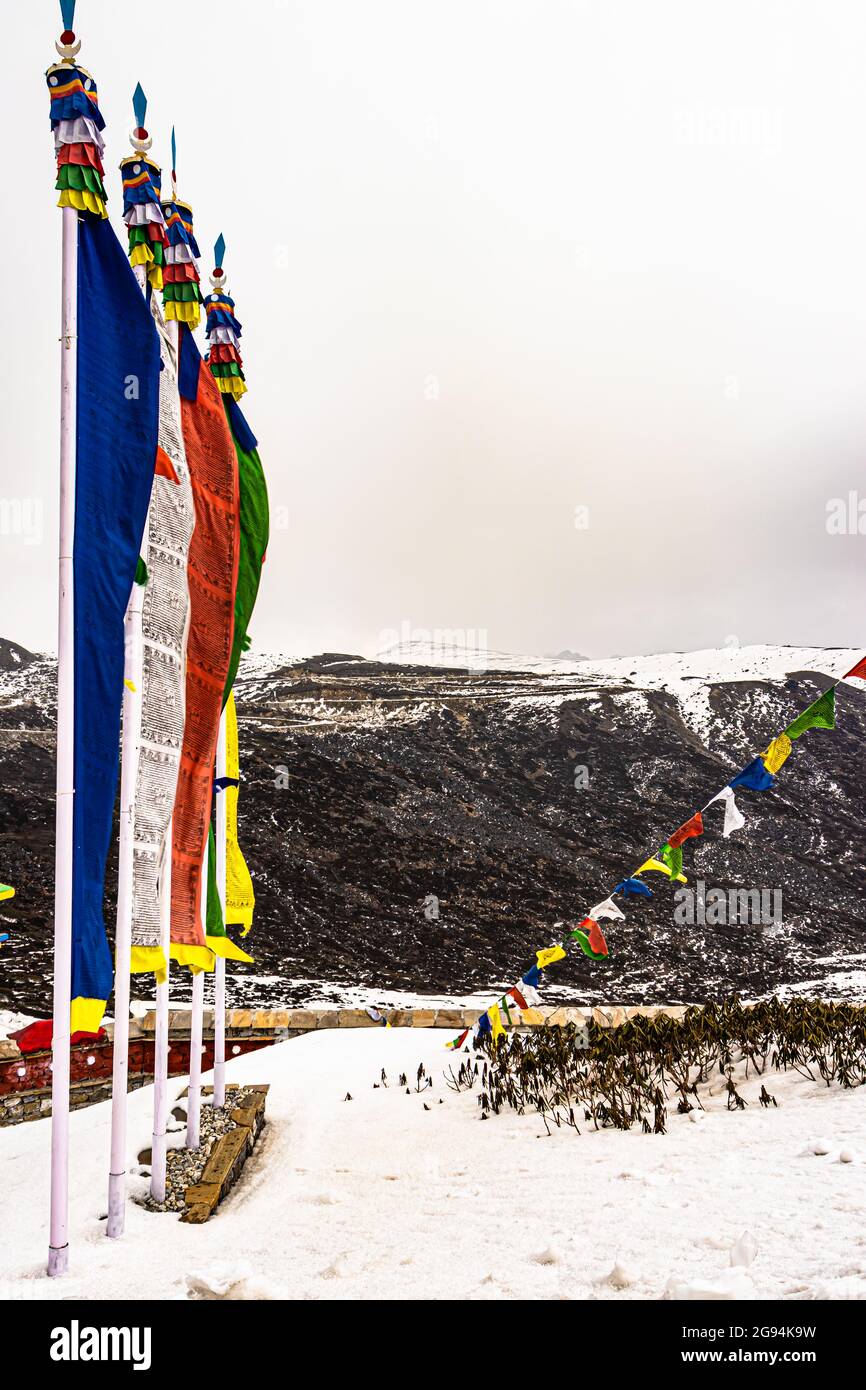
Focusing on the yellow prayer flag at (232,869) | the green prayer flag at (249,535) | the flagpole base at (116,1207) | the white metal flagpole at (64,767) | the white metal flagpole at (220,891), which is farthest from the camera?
the yellow prayer flag at (232,869)

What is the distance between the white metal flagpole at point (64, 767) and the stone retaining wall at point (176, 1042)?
3.31 m

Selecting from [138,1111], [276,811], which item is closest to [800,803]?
[276,811]

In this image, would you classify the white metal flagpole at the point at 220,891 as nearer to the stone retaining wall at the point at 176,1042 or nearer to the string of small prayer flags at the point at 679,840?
the stone retaining wall at the point at 176,1042

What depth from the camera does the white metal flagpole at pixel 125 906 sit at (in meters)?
4.99

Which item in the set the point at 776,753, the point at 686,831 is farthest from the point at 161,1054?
the point at 776,753

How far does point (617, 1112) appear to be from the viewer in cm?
638

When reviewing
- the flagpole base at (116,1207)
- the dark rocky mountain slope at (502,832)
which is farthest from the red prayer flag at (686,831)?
the dark rocky mountain slope at (502,832)

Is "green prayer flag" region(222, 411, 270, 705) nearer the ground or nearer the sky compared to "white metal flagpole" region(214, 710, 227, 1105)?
nearer the sky

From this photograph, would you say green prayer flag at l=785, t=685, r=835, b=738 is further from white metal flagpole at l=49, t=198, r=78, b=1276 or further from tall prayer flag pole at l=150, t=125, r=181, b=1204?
white metal flagpole at l=49, t=198, r=78, b=1276

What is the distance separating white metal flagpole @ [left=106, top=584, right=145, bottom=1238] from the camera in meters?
4.99

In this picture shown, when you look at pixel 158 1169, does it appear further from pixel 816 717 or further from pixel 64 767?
pixel 816 717

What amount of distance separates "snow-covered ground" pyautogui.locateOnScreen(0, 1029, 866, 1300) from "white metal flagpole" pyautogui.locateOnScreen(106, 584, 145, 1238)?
1.05ft

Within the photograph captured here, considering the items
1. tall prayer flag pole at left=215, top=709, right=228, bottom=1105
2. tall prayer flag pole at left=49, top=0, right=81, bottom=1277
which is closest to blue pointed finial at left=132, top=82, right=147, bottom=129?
tall prayer flag pole at left=49, top=0, right=81, bottom=1277
